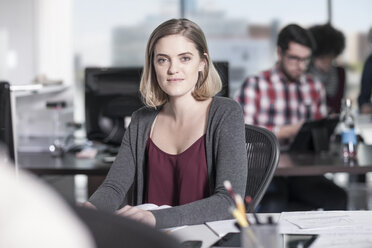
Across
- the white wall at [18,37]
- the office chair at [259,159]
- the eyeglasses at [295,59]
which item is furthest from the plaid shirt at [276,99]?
the white wall at [18,37]

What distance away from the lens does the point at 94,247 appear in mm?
553

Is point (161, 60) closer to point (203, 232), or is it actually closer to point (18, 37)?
point (203, 232)

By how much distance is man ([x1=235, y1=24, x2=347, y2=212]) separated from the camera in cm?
335

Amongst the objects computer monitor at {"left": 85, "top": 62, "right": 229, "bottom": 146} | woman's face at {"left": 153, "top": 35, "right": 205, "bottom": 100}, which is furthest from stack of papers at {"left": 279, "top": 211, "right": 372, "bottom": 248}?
computer monitor at {"left": 85, "top": 62, "right": 229, "bottom": 146}

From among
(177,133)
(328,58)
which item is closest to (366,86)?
(328,58)

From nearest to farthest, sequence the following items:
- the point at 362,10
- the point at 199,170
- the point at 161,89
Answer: the point at 199,170 < the point at 161,89 < the point at 362,10

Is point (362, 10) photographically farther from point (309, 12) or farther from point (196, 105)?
point (196, 105)

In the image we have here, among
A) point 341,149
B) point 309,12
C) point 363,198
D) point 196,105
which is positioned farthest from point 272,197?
point 309,12

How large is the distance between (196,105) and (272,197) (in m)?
1.31

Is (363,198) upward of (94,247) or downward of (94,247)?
downward

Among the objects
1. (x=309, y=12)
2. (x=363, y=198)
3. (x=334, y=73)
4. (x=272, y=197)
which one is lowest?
(x=363, y=198)

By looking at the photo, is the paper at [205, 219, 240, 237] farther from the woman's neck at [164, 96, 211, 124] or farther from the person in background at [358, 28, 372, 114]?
the person in background at [358, 28, 372, 114]

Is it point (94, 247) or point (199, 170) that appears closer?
point (94, 247)

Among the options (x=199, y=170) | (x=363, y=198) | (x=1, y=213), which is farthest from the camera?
(x=363, y=198)
